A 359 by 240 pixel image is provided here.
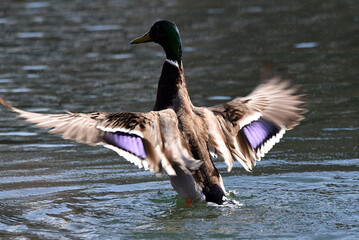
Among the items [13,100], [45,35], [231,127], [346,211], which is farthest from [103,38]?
[346,211]

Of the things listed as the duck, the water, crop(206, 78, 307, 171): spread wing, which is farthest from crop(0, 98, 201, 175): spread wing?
crop(206, 78, 307, 171): spread wing

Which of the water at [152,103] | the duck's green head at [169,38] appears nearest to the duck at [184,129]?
the duck's green head at [169,38]

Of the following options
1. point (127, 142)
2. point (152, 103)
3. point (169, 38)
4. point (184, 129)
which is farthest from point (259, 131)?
point (152, 103)

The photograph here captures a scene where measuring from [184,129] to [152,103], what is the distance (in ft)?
13.8

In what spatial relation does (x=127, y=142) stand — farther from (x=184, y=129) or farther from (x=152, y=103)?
(x=152, y=103)

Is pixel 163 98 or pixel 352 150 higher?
pixel 163 98

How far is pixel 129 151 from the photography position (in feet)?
20.1

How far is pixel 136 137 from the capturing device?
20.1 feet

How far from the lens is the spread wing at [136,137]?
6.02 meters

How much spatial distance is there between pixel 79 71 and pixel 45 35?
140 inches

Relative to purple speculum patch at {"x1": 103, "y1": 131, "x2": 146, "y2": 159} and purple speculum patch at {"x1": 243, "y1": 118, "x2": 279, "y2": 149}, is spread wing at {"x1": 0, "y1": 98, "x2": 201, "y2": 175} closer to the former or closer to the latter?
purple speculum patch at {"x1": 103, "y1": 131, "x2": 146, "y2": 159}

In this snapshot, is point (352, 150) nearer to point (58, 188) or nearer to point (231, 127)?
point (231, 127)

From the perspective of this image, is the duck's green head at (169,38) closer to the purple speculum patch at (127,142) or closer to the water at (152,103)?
the water at (152,103)

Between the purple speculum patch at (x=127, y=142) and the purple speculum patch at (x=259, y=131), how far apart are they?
1.21 meters
